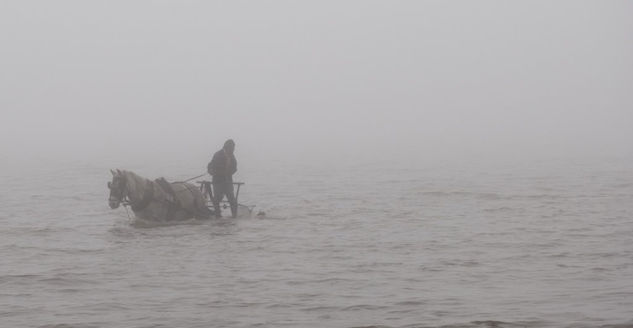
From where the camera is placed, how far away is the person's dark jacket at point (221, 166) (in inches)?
791

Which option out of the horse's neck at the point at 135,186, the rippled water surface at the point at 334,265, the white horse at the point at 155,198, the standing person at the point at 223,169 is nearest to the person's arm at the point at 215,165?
the standing person at the point at 223,169

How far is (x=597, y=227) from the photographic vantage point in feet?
61.7

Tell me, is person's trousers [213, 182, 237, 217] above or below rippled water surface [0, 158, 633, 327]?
above

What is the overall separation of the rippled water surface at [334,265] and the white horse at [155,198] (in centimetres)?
35

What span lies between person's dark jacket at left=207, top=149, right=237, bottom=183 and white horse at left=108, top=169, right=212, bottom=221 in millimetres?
685

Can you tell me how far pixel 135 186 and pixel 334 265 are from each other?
5.97m

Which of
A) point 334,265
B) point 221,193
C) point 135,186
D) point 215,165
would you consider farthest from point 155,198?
point 334,265

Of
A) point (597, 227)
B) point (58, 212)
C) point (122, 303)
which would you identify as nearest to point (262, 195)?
point (58, 212)

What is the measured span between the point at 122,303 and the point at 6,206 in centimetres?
1660

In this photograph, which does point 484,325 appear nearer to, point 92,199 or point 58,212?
point 58,212

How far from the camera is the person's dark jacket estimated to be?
20.1m

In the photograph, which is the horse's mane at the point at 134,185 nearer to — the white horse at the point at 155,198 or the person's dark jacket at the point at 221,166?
the white horse at the point at 155,198

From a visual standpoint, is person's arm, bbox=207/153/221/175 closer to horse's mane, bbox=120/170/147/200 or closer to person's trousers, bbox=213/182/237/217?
person's trousers, bbox=213/182/237/217

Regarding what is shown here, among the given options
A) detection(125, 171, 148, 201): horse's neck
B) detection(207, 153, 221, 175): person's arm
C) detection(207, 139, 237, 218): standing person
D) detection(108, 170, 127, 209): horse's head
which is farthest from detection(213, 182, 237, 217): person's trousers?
detection(108, 170, 127, 209): horse's head
